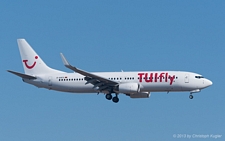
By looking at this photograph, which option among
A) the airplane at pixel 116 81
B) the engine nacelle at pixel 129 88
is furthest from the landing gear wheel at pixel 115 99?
the engine nacelle at pixel 129 88

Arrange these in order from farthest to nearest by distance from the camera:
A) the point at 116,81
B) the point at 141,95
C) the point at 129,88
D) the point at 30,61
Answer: the point at 30,61 < the point at 141,95 < the point at 116,81 < the point at 129,88

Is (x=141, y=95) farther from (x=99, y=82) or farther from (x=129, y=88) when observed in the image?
(x=99, y=82)

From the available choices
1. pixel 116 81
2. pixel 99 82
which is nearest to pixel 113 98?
pixel 116 81

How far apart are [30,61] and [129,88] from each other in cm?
1731

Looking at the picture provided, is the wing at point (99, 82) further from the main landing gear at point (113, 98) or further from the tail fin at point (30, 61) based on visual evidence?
the tail fin at point (30, 61)

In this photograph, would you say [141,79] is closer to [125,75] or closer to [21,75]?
[125,75]

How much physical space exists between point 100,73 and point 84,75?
170 inches

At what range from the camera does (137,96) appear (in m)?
81.4

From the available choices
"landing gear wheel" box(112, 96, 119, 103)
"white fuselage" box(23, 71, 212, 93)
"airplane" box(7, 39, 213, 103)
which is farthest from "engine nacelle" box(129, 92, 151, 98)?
"white fuselage" box(23, 71, 212, 93)

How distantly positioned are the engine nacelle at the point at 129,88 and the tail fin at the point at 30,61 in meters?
11.7

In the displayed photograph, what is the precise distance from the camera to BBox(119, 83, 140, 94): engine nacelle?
7694 centimetres

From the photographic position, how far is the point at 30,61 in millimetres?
86375

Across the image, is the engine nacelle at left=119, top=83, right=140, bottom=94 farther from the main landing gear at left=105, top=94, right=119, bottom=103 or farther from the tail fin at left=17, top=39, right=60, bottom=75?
the tail fin at left=17, top=39, right=60, bottom=75

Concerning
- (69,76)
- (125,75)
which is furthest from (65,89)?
(125,75)
